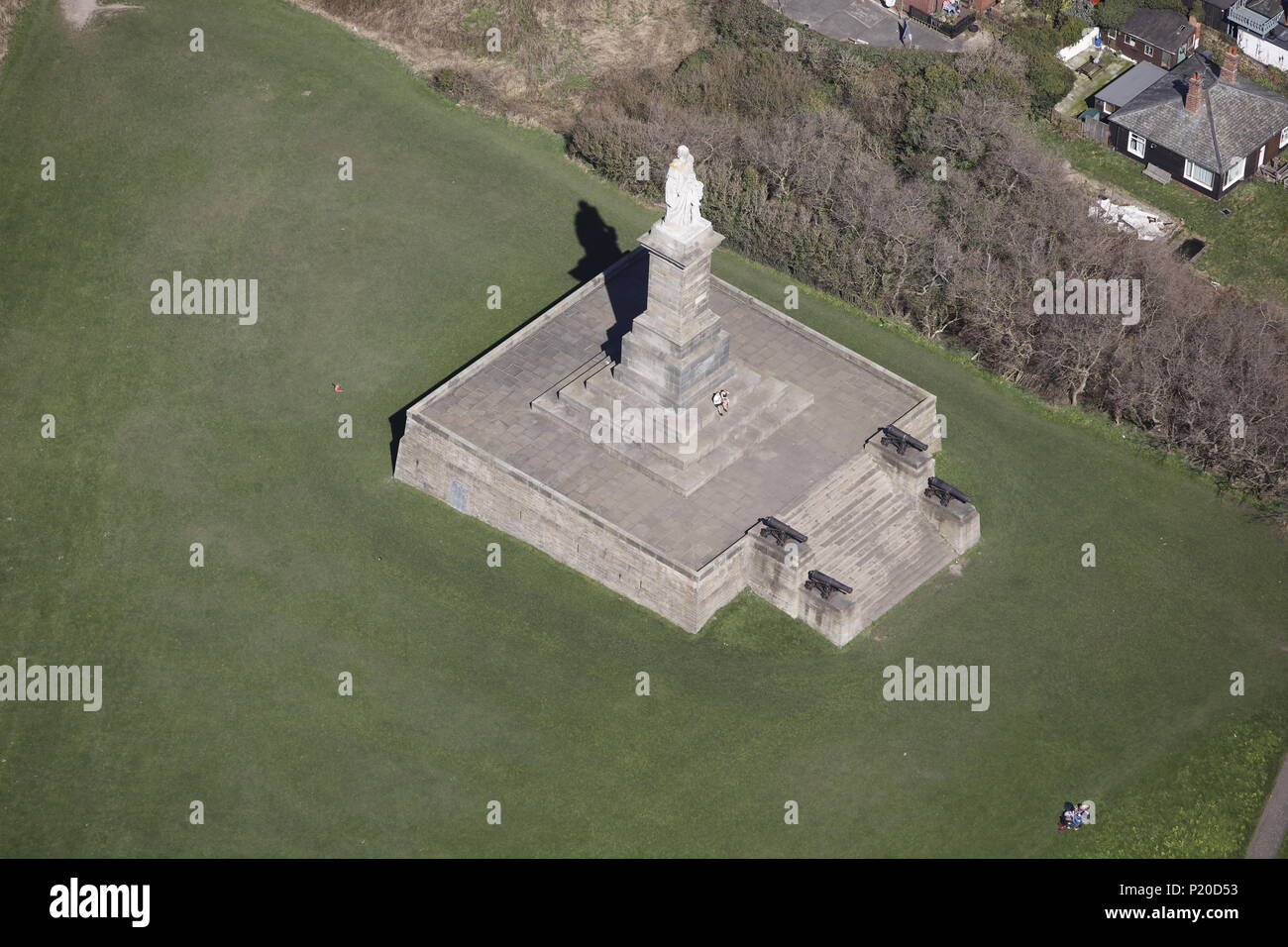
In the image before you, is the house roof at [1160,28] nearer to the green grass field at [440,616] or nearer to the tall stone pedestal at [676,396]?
the green grass field at [440,616]

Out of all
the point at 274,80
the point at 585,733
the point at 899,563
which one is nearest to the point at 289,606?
the point at 585,733

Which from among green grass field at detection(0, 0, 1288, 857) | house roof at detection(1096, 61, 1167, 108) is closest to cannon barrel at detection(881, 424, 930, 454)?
green grass field at detection(0, 0, 1288, 857)

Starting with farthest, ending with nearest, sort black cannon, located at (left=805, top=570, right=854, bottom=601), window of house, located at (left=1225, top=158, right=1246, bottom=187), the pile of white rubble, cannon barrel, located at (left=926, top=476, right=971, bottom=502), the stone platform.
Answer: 1. window of house, located at (left=1225, top=158, right=1246, bottom=187)
2. the pile of white rubble
3. cannon barrel, located at (left=926, top=476, right=971, bottom=502)
4. the stone platform
5. black cannon, located at (left=805, top=570, right=854, bottom=601)

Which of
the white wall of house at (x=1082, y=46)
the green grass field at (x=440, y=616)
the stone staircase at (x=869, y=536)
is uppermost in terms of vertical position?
the white wall of house at (x=1082, y=46)

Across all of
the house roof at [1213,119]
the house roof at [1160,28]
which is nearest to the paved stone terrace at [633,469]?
the house roof at [1213,119]

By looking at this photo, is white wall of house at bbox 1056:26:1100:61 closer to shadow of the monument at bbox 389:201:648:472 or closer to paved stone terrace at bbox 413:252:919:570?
shadow of the monument at bbox 389:201:648:472

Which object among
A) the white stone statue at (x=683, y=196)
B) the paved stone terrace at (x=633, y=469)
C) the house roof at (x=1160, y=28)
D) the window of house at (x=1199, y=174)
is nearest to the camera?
the white stone statue at (x=683, y=196)

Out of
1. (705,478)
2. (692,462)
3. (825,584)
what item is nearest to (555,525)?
(692,462)
